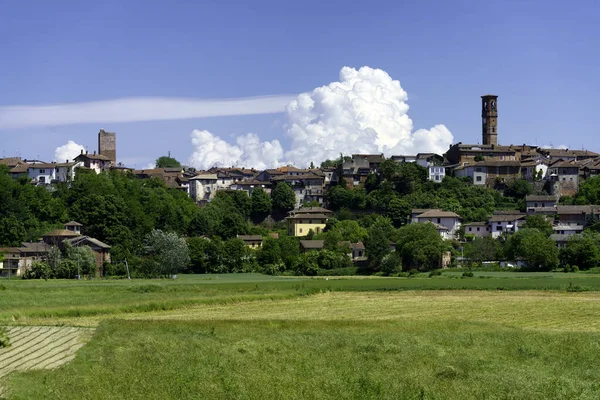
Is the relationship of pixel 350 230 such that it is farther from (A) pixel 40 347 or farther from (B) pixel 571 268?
(A) pixel 40 347

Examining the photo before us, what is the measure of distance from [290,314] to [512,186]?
88.7 metres

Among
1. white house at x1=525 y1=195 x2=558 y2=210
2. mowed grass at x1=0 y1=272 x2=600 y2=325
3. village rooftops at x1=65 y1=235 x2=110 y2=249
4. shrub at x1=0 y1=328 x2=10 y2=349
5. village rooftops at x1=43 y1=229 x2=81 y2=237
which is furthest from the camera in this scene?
white house at x1=525 y1=195 x2=558 y2=210

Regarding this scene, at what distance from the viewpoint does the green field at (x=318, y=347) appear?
21500mm

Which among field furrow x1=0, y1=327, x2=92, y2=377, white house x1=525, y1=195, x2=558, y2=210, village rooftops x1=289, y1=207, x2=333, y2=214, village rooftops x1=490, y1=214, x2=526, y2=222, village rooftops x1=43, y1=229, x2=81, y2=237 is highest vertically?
white house x1=525, y1=195, x2=558, y2=210

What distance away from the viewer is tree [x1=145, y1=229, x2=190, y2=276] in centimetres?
8656

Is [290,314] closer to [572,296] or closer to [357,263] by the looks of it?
[572,296]

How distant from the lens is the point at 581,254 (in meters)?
82.7

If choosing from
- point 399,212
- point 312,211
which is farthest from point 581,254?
point 312,211

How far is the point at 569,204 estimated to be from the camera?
391 ft

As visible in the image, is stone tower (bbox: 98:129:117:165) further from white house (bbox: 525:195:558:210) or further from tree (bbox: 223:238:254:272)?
white house (bbox: 525:195:558:210)

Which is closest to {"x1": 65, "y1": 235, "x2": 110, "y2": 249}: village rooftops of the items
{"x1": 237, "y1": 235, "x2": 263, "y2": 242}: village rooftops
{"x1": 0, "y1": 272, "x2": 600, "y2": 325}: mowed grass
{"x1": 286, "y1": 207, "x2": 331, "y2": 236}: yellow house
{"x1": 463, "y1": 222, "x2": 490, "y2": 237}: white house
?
{"x1": 237, "y1": 235, "x2": 263, "y2": 242}: village rooftops

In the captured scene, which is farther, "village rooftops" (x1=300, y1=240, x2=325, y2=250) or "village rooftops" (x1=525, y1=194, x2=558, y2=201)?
"village rooftops" (x1=525, y1=194, x2=558, y2=201)

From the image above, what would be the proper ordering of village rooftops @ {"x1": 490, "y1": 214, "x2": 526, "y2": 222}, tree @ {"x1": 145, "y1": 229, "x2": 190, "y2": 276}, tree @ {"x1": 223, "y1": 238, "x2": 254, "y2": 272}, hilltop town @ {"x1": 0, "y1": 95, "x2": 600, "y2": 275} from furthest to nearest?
village rooftops @ {"x1": 490, "y1": 214, "x2": 526, "y2": 222} → hilltop town @ {"x1": 0, "y1": 95, "x2": 600, "y2": 275} → tree @ {"x1": 223, "y1": 238, "x2": 254, "y2": 272} → tree @ {"x1": 145, "y1": 229, "x2": 190, "y2": 276}

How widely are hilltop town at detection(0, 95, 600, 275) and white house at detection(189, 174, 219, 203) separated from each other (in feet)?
0.65
